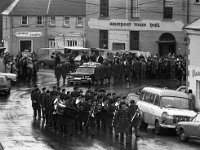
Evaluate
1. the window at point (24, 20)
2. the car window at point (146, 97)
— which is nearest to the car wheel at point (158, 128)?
the car window at point (146, 97)

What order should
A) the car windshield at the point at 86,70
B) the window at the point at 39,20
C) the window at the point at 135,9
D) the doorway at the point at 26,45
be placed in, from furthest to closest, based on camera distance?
the window at the point at 39,20 → the doorway at the point at 26,45 → the window at the point at 135,9 → the car windshield at the point at 86,70

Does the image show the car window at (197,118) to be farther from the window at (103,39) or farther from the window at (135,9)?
the window at (103,39)

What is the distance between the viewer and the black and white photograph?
2925cm

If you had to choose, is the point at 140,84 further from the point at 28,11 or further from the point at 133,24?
the point at 28,11

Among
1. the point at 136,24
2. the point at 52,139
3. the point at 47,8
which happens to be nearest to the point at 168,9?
the point at 136,24

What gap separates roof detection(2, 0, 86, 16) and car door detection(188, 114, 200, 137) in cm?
5318

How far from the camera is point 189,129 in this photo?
2838 centimetres

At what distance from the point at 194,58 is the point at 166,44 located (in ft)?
92.7

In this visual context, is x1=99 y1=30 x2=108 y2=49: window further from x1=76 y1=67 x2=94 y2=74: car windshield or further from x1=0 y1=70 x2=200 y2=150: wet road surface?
x1=0 y1=70 x2=200 y2=150: wet road surface

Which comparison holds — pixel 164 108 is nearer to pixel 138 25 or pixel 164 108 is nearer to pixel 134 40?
pixel 138 25

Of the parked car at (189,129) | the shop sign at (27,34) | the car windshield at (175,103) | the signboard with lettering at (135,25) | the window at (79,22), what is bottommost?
the parked car at (189,129)

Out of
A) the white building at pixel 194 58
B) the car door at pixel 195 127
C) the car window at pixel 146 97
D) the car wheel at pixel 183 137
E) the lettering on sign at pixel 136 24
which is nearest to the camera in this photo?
the car door at pixel 195 127

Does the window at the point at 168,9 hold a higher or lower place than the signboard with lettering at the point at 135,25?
higher

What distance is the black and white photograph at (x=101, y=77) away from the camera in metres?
29.2
